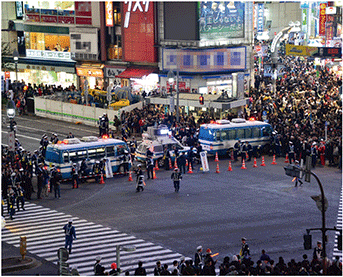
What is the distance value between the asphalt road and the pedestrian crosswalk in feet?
2.22

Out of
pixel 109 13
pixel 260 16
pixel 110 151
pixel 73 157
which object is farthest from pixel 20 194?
pixel 260 16

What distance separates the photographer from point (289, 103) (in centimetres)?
5550

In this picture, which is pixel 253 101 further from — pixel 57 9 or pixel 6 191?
pixel 6 191

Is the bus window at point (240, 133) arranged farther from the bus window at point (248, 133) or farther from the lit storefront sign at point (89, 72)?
the lit storefront sign at point (89, 72)

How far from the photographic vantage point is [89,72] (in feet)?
233

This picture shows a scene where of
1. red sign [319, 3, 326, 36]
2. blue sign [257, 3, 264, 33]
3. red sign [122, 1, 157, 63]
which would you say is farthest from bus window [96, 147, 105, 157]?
red sign [319, 3, 326, 36]

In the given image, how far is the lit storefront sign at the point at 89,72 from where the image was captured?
69.9 metres

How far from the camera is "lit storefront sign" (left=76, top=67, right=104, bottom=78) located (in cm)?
6994

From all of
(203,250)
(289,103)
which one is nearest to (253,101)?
(289,103)

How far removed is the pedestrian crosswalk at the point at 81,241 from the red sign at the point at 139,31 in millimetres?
35525

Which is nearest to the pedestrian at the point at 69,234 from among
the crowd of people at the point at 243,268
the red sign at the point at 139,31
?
the crowd of people at the point at 243,268

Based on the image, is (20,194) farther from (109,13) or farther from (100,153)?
(109,13)

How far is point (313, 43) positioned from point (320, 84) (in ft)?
85.2

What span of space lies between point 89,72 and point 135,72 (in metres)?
6.73
